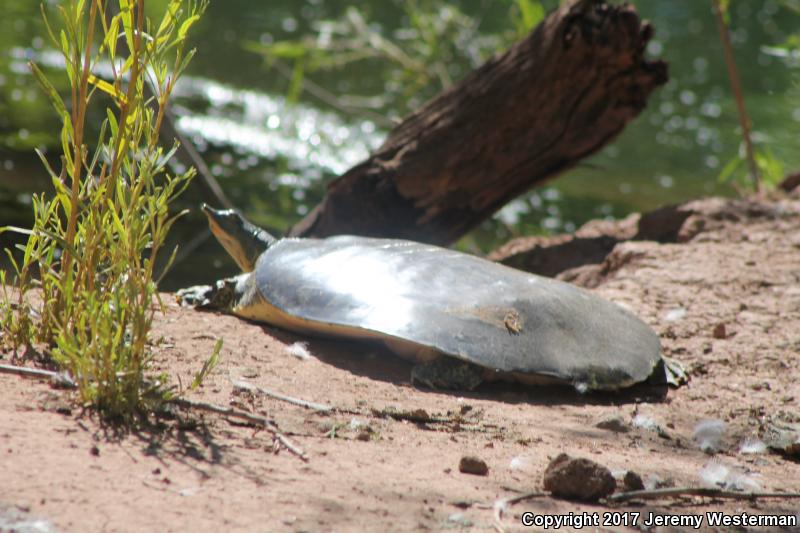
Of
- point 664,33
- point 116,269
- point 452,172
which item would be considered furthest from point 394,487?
point 664,33

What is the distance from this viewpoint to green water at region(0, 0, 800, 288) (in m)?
6.27

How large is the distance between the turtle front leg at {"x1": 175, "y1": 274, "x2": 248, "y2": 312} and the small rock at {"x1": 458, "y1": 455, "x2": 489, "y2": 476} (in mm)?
1479

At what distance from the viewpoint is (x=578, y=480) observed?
1.93 meters

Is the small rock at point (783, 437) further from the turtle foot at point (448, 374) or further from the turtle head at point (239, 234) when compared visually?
the turtle head at point (239, 234)

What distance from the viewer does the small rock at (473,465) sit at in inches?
80.2

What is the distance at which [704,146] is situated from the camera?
8.30m

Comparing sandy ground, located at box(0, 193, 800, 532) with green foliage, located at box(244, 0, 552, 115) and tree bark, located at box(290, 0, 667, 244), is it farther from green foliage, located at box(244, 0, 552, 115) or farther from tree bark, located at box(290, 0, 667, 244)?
green foliage, located at box(244, 0, 552, 115)

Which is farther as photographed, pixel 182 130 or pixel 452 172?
pixel 182 130

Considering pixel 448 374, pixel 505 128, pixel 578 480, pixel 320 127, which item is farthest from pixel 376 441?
pixel 320 127

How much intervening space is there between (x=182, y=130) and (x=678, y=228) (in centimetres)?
414

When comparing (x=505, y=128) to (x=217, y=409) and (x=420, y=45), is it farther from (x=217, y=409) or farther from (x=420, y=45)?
(x=217, y=409)

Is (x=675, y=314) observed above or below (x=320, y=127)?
below

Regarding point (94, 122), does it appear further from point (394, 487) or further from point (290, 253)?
point (394, 487)

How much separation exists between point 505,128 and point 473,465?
2.76 metres
